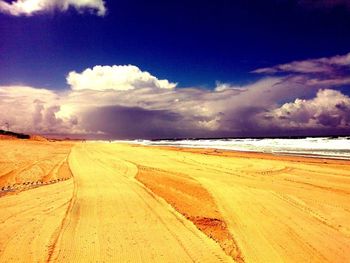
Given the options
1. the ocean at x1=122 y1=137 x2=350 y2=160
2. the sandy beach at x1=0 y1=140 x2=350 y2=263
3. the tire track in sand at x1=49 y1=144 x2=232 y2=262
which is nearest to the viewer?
the tire track in sand at x1=49 y1=144 x2=232 y2=262

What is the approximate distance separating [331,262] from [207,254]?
2055mm

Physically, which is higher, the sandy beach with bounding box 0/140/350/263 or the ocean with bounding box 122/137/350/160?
the ocean with bounding box 122/137/350/160

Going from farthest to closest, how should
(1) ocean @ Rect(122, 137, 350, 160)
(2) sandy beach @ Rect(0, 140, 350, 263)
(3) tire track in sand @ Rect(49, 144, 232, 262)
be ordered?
(1) ocean @ Rect(122, 137, 350, 160) → (2) sandy beach @ Rect(0, 140, 350, 263) → (3) tire track in sand @ Rect(49, 144, 232, 262)

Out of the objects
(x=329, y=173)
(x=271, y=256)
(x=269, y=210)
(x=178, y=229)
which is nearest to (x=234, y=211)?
(x=269, y=210)

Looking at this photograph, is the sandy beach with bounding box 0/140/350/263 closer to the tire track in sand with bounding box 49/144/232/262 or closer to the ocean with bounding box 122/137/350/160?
the tire track in sand with bounding box 49/144/232/262

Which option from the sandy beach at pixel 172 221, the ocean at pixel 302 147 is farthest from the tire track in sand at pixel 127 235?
the ocean at pixel 302 147

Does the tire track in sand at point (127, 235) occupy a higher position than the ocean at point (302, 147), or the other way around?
the ocean at point (302, 147)

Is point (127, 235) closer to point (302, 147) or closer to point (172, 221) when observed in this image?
point (172, 221)

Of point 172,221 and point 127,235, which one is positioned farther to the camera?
point 172,221

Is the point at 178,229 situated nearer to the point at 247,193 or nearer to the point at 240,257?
the point at 240,257

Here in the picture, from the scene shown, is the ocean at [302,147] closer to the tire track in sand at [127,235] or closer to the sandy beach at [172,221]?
the sandy beach at [172,221]

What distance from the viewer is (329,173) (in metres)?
16.3

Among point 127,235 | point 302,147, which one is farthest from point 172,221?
point 302,147

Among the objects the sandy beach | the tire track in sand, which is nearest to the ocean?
→ the sandy beach
